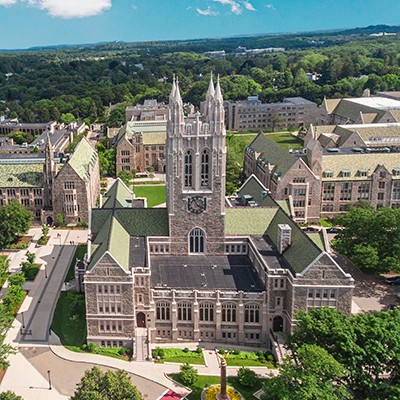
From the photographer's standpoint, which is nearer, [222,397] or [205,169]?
[222,397]

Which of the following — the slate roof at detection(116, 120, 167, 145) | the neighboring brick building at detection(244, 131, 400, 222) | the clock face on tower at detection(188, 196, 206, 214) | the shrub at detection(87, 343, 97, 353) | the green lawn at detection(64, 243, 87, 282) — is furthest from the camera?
the slate roof at detection(116, 120, 167, 145)

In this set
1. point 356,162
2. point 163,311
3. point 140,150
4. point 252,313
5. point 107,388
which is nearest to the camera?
point 107,388

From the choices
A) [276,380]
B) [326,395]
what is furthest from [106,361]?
[326,395]

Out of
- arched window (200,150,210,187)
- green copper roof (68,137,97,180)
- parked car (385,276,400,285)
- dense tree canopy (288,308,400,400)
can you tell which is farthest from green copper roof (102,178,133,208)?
parked car (385,276,400,285)

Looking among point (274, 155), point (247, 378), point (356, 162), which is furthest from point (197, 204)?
point (356, 162)

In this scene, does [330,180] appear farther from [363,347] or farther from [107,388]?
[107,388]

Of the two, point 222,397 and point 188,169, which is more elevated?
point 188,169

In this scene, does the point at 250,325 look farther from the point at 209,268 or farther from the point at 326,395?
the point at 326,395

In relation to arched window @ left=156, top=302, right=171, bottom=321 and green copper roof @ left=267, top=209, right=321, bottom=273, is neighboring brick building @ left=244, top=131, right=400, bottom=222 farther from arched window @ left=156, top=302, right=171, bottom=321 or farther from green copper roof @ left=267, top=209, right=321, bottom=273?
arched window @ left=156, top=302, right=171, bottom=321
